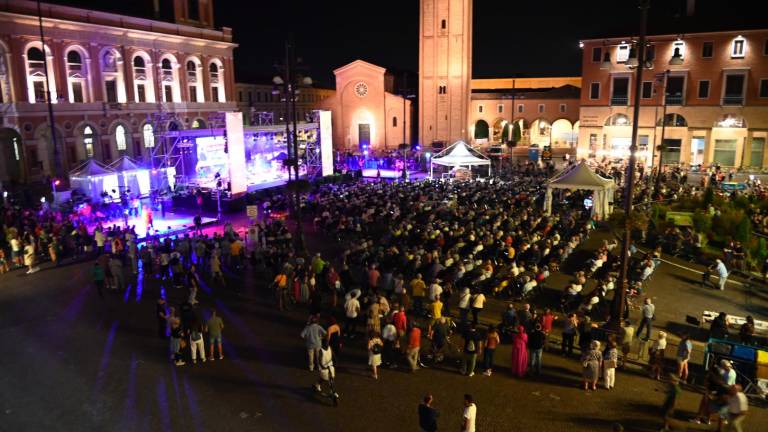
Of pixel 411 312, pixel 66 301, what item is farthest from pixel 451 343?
pixel 66 301

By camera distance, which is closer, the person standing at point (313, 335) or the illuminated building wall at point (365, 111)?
the person standing at point (313, 335)

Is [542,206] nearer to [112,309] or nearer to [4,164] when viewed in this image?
[112,309]

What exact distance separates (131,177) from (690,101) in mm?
41347

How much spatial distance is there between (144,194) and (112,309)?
58.9 ft

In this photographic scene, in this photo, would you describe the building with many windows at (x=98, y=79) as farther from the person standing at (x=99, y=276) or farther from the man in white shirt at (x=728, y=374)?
the man in white shirt at (x=728, y=374)

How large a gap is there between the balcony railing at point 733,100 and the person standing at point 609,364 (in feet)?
133

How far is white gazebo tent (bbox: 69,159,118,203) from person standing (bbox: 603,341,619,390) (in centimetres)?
2693

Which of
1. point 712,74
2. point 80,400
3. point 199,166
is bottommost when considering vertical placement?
point 80,400

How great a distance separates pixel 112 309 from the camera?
14.5 metres

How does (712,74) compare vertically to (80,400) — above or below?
above

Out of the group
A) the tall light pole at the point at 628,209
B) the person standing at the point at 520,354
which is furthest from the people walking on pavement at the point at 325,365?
the tall light pole at the point at 628,209

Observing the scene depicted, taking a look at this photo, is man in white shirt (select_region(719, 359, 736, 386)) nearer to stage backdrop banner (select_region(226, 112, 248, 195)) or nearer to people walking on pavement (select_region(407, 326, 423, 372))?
people walking on pavement (select_region(407, 326, 423, 372))

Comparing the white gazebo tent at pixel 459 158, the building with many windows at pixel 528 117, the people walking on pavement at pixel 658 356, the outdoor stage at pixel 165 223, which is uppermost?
the building with many windows at pixel 528 117

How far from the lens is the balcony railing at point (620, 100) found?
45312mm
